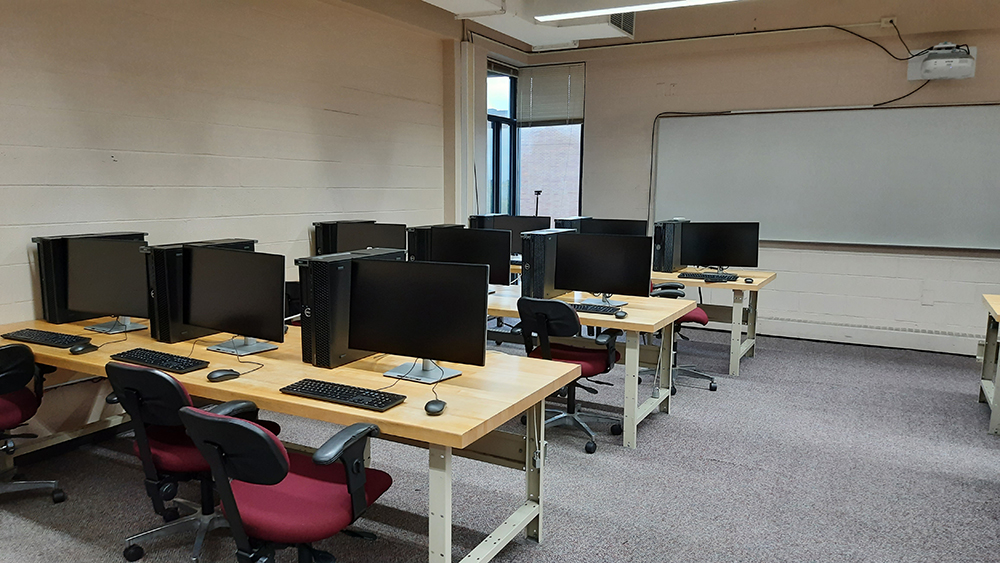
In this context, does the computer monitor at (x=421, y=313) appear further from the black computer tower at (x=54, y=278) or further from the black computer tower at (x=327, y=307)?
the black computer tower at (x=54, y=278)

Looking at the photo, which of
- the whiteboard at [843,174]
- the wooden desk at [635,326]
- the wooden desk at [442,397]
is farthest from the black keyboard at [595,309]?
the whiteboard at [843,174]

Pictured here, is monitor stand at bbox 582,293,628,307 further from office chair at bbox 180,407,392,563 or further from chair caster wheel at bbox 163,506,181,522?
chair caster wheel at bbox 163,506,181,522

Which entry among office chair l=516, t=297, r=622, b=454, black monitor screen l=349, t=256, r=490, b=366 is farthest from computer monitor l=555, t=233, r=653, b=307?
black monitor screen l=349, t=256, r=490, b=366

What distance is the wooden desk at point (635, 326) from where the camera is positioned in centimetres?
368

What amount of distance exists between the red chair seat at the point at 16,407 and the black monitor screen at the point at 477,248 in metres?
2.44

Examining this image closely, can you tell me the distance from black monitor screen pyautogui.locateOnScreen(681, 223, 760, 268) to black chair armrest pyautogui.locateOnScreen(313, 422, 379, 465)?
4.15 m

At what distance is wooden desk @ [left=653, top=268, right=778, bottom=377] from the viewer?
5.10 metres

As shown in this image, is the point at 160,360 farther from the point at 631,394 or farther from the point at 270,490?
the point at 631,394

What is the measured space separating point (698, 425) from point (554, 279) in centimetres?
127

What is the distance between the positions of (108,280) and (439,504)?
2.23 meters

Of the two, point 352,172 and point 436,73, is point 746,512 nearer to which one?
point 352,172

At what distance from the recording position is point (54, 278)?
3420 millimetres

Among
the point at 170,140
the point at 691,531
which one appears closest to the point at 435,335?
the point at 691,531

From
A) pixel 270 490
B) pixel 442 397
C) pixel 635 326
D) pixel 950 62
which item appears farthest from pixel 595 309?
pixel 950 62
